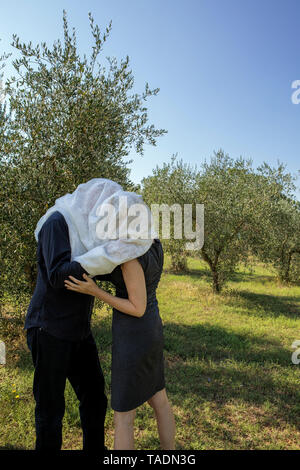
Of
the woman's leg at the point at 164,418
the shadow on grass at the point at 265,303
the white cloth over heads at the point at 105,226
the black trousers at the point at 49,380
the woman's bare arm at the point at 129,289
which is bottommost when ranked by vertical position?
the shadow on grass at the point at 265,303

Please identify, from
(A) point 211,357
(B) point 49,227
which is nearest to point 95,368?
(B) point 49,227

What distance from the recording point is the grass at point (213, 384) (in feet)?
12.7

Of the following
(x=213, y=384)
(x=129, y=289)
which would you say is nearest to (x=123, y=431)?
(x=129, y=289)

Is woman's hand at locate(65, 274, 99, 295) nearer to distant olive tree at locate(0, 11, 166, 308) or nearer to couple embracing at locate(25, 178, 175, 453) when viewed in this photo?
couple embracing at locate(25, 178, 175, 453)

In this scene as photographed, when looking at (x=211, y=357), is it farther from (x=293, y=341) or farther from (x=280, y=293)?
(x=280, y=293)

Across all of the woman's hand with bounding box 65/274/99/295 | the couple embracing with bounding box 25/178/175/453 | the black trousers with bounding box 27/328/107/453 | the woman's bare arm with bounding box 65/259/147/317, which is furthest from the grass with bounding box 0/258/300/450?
the woman's hand with bounding box 65/274/99/295

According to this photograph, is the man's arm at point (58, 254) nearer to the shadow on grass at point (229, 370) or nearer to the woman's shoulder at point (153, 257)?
the woman's shoulder at point (153, 257)

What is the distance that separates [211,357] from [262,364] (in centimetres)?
96

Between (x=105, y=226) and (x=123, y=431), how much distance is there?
161cm

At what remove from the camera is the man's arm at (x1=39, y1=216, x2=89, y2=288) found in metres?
2.29

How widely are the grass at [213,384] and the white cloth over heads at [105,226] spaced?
2.50 metres

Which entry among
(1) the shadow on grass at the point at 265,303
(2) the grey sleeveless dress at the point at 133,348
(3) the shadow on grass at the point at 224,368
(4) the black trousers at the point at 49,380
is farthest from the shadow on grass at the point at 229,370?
(1) the shadow on grass at the point at 265,303

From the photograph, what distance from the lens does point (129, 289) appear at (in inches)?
95.0

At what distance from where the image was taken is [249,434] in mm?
3998
